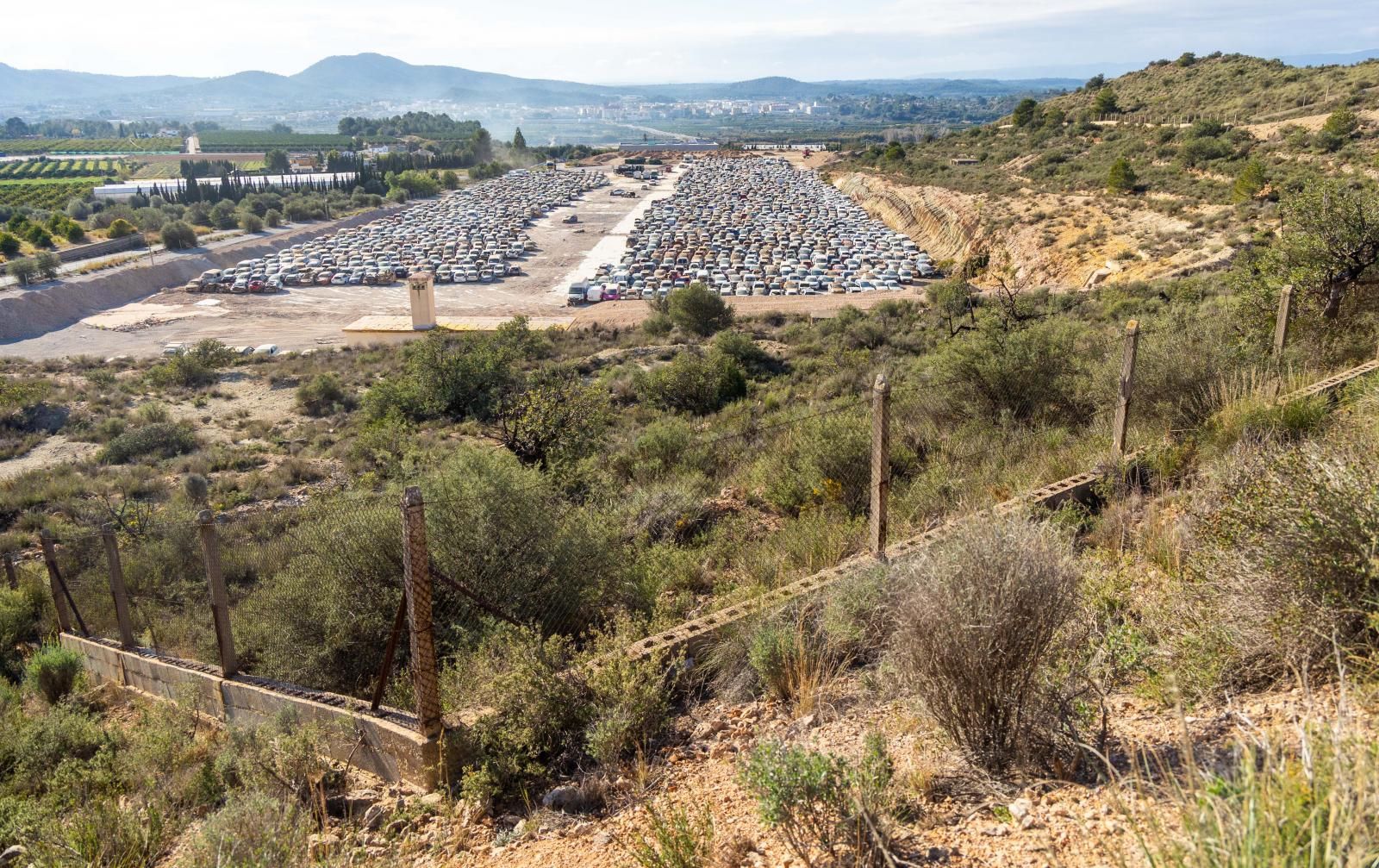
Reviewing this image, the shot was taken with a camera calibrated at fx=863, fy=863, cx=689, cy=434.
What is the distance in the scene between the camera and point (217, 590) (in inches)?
222

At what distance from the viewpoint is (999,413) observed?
31.9 ft

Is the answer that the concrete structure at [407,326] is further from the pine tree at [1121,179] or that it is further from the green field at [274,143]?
the green field at [274,143]

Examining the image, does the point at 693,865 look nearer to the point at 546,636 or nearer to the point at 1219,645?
the point at 1219,645

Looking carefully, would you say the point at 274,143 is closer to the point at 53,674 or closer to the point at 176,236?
the point at 176,236

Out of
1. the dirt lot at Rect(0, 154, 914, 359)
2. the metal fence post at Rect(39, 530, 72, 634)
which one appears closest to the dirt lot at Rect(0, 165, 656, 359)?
the dirt lot at Rect(0, 154, 914, 359)

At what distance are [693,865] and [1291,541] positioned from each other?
8.40 feet

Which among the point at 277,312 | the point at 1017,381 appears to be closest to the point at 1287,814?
the point at 1017,381

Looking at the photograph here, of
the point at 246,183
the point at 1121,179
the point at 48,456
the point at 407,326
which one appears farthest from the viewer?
the point at 246,183

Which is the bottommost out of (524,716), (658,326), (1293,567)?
(658,326)

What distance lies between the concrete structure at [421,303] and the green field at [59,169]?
109m

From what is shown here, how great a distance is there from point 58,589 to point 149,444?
16271 millimetres

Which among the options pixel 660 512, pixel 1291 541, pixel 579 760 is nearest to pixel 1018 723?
pixel 1291 541

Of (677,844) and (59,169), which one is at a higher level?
(59,169)

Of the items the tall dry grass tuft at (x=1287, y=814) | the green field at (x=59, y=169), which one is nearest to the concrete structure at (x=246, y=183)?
the green field at (x=59, y=169)
